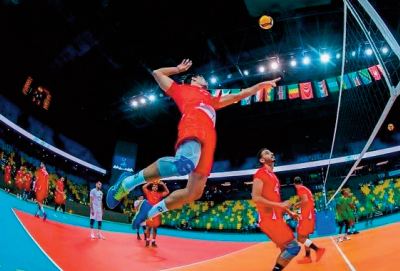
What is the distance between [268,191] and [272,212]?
0.98ft

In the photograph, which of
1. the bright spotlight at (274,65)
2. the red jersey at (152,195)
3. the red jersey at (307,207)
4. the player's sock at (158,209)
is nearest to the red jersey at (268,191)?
the player's sock at (158,209)

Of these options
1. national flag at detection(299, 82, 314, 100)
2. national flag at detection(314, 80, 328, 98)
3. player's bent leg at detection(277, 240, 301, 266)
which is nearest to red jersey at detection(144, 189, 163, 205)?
player's bent leg at detection(277, 240, 301, 266)

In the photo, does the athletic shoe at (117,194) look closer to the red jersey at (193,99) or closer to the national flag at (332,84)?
the red jersey at (193,99)

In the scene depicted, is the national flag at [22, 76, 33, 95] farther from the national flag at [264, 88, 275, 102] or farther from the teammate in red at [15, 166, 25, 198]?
the national flag at [264, 88, 275, 102]

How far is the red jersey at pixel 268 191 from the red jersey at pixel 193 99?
157cm

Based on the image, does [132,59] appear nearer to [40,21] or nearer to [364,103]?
[40,21]

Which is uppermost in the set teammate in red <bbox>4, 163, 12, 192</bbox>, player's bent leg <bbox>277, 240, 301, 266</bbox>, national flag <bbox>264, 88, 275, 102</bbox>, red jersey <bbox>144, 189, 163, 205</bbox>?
national flag <bbox>264, 88, 275, 102</bbox>

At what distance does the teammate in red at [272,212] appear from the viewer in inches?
180

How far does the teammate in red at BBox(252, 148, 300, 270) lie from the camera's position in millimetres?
4578

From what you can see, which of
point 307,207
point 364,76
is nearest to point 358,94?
point 364,76

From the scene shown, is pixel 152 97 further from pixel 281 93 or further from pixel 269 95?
pixel 281 93

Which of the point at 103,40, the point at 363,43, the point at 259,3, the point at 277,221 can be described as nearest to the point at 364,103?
the point at 363,43

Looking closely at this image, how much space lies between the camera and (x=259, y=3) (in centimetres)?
1301

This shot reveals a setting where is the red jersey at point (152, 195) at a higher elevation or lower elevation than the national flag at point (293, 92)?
lower
